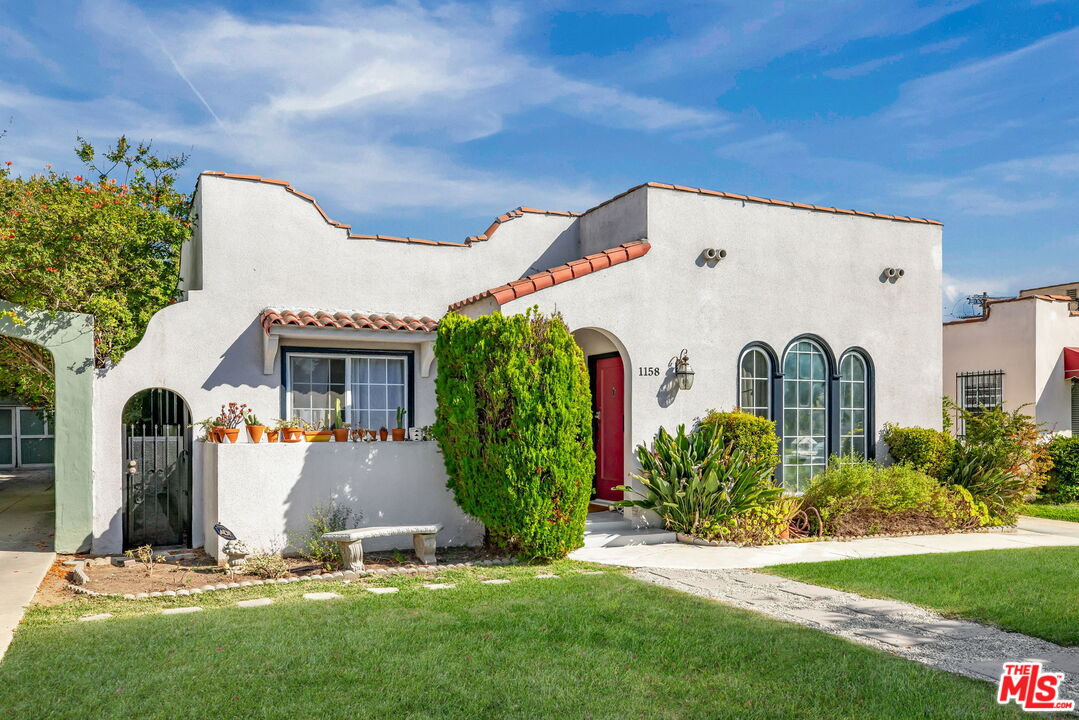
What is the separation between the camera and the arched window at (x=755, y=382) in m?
14.2

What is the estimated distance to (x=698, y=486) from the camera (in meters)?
12.4

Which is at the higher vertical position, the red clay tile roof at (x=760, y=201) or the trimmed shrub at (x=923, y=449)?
the red clay tile roof at (x=760, y=201)

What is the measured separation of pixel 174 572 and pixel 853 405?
12.2 m

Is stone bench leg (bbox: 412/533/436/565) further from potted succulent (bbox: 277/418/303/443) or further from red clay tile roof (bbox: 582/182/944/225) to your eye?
red clay tile roof (bbox: 582/182/944/225)

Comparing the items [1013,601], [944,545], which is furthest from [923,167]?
[1013,601]

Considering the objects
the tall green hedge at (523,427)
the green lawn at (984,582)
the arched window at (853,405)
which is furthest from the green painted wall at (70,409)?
the arched window at (853,405)

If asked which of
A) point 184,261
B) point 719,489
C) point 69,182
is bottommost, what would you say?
point 719,489

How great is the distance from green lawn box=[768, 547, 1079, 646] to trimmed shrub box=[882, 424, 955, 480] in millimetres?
3108

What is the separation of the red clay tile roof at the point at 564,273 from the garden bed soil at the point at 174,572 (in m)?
3.84

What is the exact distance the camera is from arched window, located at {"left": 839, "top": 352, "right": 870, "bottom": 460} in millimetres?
15219

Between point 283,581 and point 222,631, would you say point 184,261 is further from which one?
point 222,631

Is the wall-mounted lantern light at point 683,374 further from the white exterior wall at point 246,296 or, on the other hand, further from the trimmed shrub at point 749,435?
the white exterior wall at point 246,296

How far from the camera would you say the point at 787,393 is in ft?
48.2

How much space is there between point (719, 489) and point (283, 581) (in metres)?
6.78
